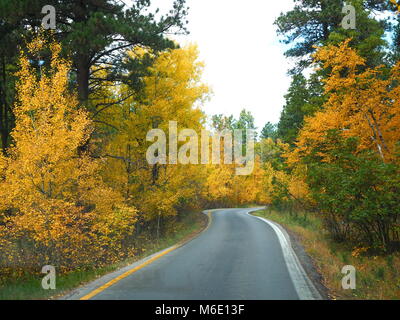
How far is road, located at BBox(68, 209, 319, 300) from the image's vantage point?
640cm

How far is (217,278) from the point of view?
7926 mm

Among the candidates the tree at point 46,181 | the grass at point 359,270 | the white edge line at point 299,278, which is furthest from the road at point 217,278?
the tree at point 46,181

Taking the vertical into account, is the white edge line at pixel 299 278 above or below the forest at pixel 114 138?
below

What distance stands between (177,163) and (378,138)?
10991 millimetres

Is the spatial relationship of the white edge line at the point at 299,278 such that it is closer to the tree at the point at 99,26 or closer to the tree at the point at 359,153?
the tree at the point at 359,153

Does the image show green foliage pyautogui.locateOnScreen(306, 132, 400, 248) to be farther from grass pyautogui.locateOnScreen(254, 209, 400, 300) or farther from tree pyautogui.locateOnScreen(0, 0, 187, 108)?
tree pyautogui.locateOnScreen(0, 0, 187, 108)

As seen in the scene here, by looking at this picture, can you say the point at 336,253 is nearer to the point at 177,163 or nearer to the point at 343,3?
the point at 177,163

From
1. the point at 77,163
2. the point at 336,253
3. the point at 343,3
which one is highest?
the point at 343,3

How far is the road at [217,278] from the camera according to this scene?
6398 mm

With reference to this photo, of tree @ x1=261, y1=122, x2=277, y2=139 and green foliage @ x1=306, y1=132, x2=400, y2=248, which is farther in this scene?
tree @ x1=261, y1=122, x2=277, y2=139

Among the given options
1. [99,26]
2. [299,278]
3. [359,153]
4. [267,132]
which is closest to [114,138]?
[99,26]

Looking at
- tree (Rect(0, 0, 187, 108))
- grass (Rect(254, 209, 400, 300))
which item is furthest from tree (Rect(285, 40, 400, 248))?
tree (Rect(0, 0, 187, 108))

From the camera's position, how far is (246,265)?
9.49 meters
